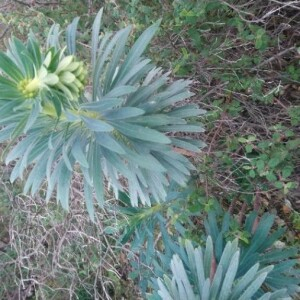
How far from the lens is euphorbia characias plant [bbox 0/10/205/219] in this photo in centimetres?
146

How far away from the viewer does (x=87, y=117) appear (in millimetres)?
1572

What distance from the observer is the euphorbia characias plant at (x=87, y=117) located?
57.6 inches

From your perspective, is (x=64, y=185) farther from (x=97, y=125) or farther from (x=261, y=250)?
(x=261, y=250)

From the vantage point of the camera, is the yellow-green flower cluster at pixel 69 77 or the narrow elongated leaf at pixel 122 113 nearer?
the yellow-green flower cluster at pixel 69 77

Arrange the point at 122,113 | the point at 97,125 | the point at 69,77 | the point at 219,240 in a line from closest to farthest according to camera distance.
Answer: the point at 69,77, the point at 97,125, the point at 122,113, the point at 219,240

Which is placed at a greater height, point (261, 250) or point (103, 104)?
point (103, 104)

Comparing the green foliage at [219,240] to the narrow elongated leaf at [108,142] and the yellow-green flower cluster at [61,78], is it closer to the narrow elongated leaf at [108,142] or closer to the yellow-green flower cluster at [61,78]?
the narrow elongated leaf at [108,142]

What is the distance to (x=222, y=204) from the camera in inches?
100

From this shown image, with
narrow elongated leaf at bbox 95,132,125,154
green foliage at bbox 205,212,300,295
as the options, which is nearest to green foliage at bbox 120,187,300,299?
green foliage at bbox 205,212,300,295

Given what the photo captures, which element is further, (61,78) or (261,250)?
(261,250)

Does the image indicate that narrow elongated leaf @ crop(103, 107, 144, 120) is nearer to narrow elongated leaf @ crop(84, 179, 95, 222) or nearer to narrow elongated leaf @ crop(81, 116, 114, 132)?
narrow elongated leaf @ crop(81, 116, 114, 132)

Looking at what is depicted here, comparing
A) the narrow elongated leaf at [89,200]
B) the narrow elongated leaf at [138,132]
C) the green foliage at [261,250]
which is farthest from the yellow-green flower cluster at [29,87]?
the green foliage at [261,250]

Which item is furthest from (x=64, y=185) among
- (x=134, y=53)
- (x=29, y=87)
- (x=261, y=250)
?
(x=261, y=250)

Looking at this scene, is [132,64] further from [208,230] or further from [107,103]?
[208,230]
